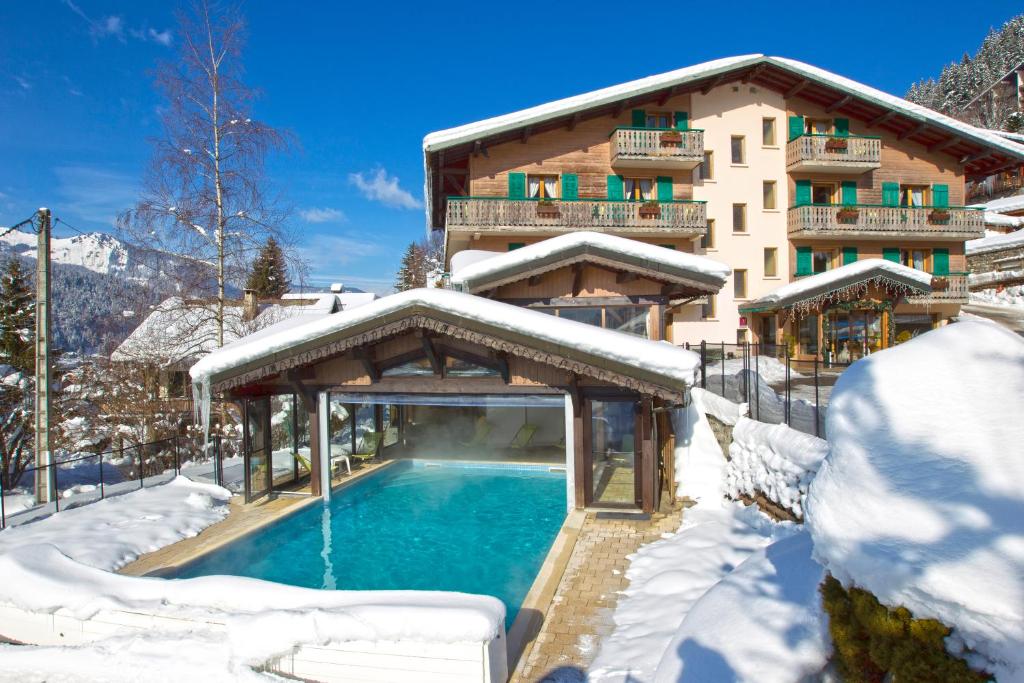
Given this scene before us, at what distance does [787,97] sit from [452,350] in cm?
2317

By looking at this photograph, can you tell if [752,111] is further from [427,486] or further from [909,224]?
[427,486]

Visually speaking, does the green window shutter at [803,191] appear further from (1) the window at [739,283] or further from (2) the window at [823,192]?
(1) the window at [739,283]

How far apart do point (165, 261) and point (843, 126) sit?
27993 mm

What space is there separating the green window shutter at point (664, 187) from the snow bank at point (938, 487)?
71.9ft

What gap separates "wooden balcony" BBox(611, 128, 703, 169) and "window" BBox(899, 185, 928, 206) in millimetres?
10561

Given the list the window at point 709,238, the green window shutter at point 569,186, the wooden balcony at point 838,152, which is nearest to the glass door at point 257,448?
the green window shutter at point 569,186

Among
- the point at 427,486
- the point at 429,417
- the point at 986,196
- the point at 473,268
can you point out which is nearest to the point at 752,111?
the point at 473,268

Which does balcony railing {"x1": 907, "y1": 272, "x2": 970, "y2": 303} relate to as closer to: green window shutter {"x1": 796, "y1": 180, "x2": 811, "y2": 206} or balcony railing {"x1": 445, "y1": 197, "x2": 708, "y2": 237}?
green window shutter {"x1": 796, "y1": 180, "x2": 811, "y2": 206}

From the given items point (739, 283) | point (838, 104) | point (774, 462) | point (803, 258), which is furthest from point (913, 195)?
point (774, 462)

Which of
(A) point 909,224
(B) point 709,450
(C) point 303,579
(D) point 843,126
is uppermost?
(D) point 843,126

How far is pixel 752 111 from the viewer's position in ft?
83.4

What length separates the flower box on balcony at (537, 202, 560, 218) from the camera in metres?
21.5

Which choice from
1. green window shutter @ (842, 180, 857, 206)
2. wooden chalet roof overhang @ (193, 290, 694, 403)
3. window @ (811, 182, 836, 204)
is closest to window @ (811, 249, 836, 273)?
window @ (811, 182, 836, 204)

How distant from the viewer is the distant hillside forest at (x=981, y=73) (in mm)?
63238
